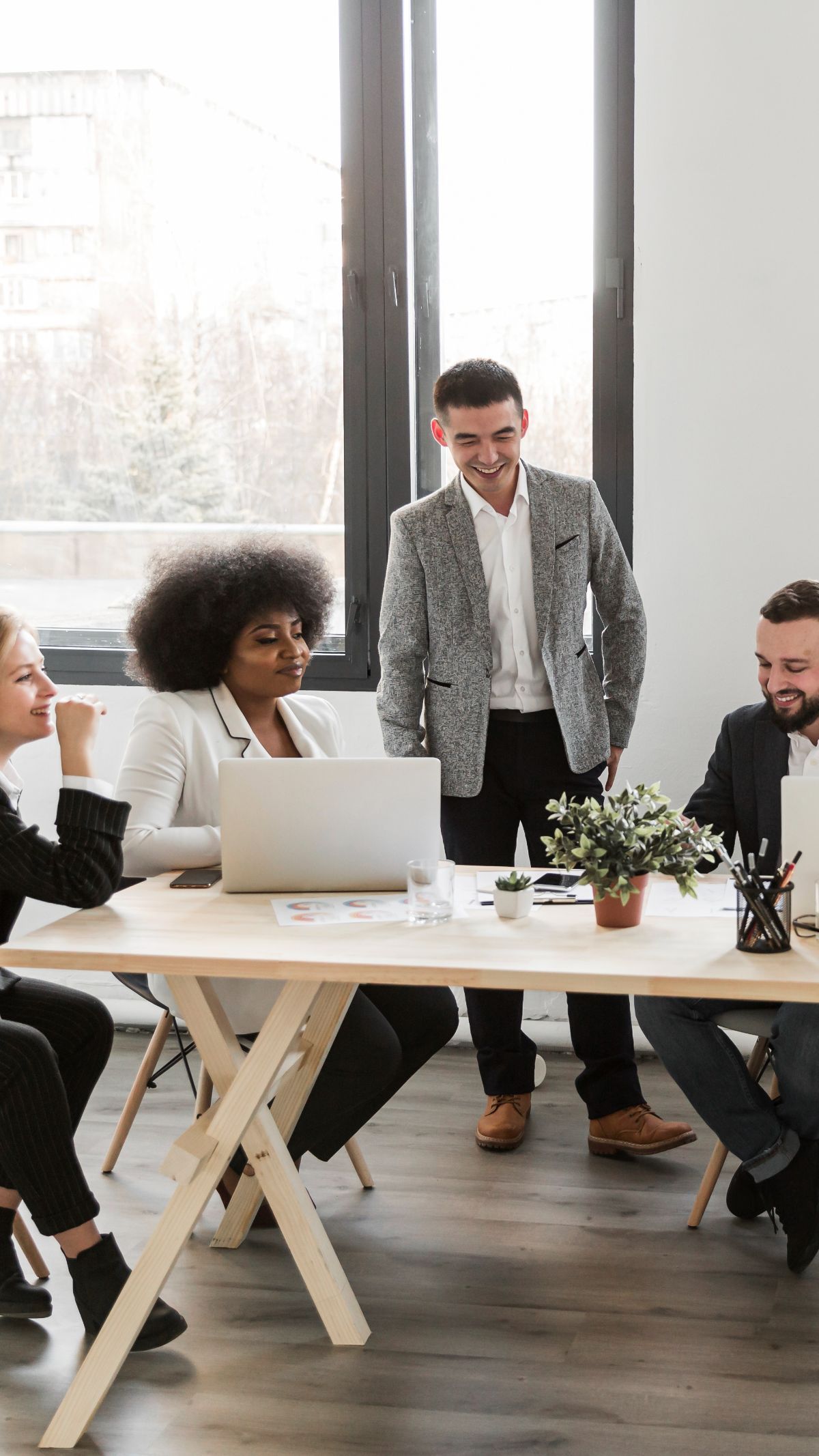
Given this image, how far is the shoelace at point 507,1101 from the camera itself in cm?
313

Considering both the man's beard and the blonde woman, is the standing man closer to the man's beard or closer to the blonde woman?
the man's beard

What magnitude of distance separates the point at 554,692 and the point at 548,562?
298 mm

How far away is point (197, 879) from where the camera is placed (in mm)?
2449

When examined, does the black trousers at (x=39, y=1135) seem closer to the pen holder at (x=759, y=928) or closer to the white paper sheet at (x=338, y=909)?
the white paper sheet at (x=338, y=909)

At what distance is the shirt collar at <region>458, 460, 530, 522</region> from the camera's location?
3.13 meters

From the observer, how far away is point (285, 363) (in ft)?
13.0

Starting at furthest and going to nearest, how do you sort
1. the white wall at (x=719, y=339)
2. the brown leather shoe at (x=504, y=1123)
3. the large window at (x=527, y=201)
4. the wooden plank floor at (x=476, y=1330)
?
the large window at (x=527, y=201), the white wall at (x=719, y=339), the brown leather shoe at (x=504, y=1123), the wooden plank floor at (x=476, y=1330)

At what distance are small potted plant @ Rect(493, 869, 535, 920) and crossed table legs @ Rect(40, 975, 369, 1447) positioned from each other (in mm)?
304

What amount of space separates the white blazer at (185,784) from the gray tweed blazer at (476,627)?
0.44 metres

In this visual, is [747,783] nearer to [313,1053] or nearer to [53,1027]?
[313,1053]

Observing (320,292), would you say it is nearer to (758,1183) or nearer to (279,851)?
(279,851)

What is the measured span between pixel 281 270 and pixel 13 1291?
2.77 meters

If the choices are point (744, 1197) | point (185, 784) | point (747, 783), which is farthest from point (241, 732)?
point (744, 1197)

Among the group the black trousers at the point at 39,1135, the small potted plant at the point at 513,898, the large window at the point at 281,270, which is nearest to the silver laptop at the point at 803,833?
the small potted plant at the point at 513,898
